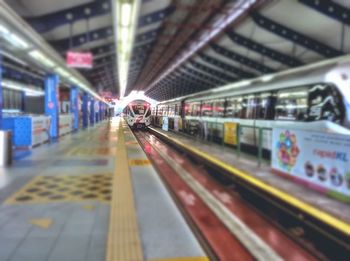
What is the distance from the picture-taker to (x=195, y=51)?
2038 cm

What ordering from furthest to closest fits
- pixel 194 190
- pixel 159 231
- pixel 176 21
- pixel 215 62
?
1. pixel 215 62
2. pixel 176 21
3. pixel 194 190
4. pixel 159 231

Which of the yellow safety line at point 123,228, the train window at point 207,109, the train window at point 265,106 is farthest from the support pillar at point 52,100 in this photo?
the yellow safety line at point 123,228

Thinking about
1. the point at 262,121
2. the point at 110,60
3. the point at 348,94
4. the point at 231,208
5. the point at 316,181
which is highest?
the point at 110,60

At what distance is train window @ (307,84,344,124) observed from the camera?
823 cm

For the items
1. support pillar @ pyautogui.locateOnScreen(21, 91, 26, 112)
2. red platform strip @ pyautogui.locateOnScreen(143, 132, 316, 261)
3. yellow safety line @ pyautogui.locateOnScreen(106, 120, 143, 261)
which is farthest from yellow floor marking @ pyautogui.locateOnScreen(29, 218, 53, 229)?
support pillar @ pyautogui.locateOnScreen(21, 91, 26, 112)

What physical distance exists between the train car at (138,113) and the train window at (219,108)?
1346 cm

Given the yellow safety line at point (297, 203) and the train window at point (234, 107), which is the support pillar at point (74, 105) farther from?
the yellow safety line at point (297, 203)

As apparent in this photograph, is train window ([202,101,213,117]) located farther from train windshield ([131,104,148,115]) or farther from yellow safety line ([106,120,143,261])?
yellow safety line ([106,120,143,261])

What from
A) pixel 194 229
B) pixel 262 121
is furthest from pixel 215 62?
pixel 194 229

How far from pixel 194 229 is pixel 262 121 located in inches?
299

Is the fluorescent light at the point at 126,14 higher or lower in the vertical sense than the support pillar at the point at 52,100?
higher

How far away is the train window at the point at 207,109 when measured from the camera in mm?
17781

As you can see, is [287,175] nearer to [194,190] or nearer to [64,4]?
[194,190]

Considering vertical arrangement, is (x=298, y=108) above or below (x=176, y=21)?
below
